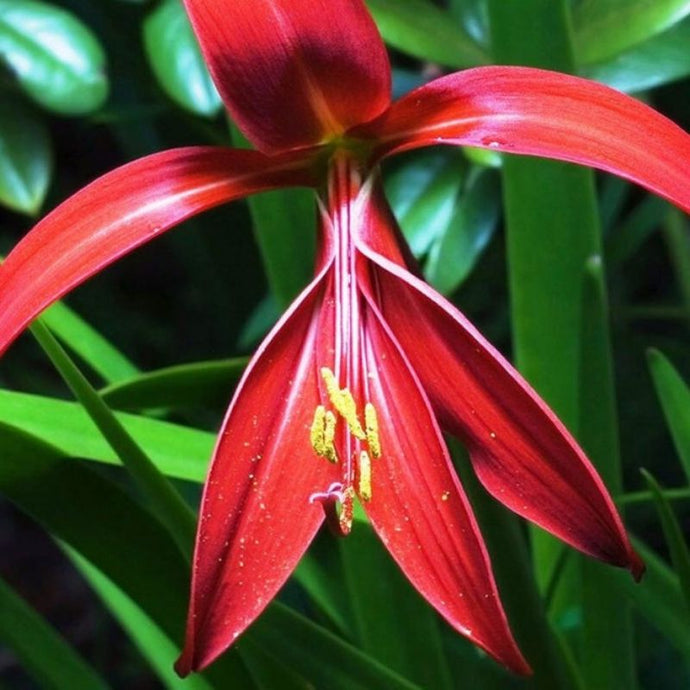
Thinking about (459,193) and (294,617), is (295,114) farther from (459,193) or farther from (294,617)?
(459,193)

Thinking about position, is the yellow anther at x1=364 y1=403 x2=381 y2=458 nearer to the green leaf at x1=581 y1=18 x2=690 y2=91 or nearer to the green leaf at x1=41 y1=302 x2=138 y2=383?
the green leaf at x1=41 y1=302 x2=138 y2=383

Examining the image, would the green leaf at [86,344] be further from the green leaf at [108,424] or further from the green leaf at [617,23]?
the green leaf at [617,23]

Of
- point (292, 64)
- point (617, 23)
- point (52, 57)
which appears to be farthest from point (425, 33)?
point (292, 64)

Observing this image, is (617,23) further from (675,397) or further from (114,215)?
(114,215)

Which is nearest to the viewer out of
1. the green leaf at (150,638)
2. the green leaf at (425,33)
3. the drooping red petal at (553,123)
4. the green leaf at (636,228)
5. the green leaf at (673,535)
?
the drooping red petal at (553,123)

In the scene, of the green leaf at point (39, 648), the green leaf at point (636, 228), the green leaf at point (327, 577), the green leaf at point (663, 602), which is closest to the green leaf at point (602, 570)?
the green leaf at point (663, 602)

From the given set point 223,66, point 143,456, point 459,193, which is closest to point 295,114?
point 223,66
